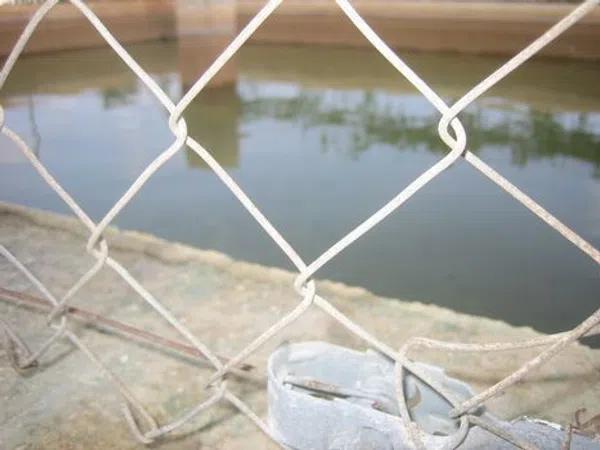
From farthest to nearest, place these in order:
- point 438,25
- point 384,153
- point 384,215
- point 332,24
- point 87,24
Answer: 1. point 332,24
2. point 87,24
3. point 438,25
4. point 384,153
5. point 384,215

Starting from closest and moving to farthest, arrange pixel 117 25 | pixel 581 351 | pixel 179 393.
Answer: pixel 179 393 → pixel 581 351 → pixel 117 25

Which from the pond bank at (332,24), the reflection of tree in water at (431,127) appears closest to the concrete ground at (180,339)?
the reflection of tree in water at (431,127)

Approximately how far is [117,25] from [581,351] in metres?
8.67

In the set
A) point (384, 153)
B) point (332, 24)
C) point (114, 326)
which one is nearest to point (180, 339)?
point (114, 326)

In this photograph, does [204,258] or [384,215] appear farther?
[204,258]

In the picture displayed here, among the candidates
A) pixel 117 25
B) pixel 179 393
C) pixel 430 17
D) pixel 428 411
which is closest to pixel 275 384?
pixel 428 411

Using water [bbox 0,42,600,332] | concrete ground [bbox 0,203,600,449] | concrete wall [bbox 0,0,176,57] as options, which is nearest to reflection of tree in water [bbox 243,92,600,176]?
water [bbox 0,42,600,332]

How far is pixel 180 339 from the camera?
1.25 m

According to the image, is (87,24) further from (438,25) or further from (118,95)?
(438,25)

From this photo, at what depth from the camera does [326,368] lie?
0.80m

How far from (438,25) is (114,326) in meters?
7.68

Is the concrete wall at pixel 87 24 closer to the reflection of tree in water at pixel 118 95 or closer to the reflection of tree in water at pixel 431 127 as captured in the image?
the reflection of tree in water at pixel 118 95

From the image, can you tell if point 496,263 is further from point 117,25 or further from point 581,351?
point 117,25

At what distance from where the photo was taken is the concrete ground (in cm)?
97
